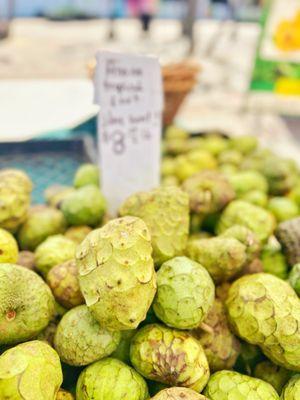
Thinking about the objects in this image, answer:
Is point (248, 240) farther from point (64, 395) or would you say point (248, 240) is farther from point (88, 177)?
point (88, 177)

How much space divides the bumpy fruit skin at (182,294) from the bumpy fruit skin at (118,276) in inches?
3.4

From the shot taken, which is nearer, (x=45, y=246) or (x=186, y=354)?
(x=186, y=354)

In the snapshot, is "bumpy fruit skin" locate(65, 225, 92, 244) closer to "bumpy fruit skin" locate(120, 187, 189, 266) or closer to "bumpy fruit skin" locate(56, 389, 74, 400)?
"bumpy fruit skin" locate(120, 187, 189, 266)

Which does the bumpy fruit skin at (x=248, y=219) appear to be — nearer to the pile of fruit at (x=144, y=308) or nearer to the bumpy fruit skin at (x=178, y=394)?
the pile of fruit at (x=144, y=308)

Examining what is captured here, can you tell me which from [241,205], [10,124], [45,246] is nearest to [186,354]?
[45,246]

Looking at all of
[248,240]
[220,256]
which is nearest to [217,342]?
[220,256]

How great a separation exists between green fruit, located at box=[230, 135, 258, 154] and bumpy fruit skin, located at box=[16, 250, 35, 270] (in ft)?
5.72

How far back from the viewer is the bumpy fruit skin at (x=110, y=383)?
50.9 inches

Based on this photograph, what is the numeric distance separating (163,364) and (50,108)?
2.98 meters

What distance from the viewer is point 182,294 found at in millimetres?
1414

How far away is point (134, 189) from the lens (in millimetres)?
2285

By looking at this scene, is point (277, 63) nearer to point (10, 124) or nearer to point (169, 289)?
point (10, 124)

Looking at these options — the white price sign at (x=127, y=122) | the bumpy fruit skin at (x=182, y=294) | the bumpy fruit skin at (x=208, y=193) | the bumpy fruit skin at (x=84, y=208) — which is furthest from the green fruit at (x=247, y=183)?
the bumpy fruit skin at (x=182, y=294)

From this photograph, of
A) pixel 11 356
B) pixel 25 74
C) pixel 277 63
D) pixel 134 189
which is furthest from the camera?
pixel 25 74
